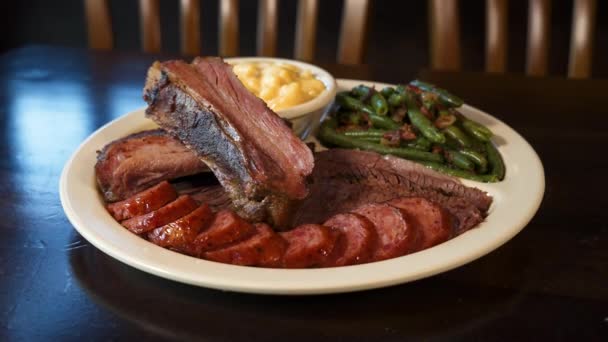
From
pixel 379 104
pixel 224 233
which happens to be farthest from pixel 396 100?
pixel 224 233

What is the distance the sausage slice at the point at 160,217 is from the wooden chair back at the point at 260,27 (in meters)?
2.86

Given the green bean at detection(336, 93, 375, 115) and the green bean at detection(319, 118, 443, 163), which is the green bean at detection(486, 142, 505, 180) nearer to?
the green bean at detection(319, 118, 443, 163)

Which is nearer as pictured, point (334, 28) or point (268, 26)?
point (268, 26)

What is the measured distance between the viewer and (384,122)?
3078 mm

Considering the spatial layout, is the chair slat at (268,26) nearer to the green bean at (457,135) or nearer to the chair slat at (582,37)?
the chair slat at (582,37)

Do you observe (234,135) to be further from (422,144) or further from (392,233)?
(422,144)

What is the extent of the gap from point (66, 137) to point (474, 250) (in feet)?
7.20

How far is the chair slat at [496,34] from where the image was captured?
4684 millimetres

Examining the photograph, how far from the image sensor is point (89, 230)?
207cm

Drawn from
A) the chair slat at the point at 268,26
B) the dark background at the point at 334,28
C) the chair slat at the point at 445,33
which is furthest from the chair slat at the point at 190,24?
the chair slat at the point at 445,33

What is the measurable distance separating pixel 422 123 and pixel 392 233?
3.34 ft

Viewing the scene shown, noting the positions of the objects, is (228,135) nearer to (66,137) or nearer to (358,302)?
(358,302)

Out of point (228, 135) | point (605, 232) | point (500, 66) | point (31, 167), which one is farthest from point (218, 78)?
point (500, 66)

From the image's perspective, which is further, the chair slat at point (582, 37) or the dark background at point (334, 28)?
the dark background at point (334, 28)
